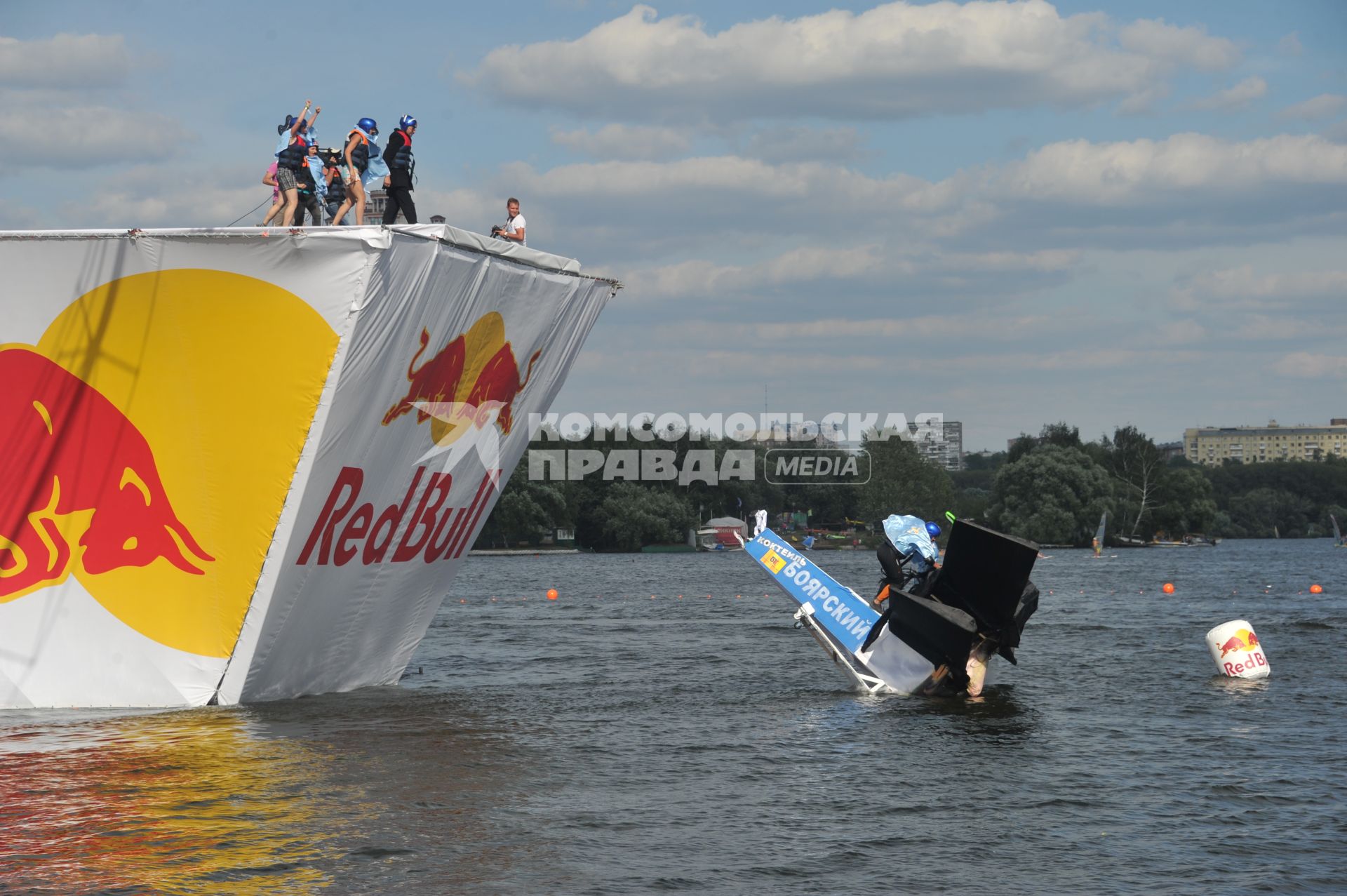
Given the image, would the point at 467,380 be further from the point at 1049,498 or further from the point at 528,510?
the point at 1049,498

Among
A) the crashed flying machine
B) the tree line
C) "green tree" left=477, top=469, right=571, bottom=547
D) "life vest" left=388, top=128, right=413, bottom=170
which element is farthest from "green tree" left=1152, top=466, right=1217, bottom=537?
"life vest" left=388, top=128, right=413, bottom=170

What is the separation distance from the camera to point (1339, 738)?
1694cm

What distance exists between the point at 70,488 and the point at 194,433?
162cm

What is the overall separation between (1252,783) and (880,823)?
448 centimetres

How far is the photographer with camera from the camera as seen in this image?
18641 mm

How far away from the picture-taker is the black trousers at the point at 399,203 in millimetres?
17297

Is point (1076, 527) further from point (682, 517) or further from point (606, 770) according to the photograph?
point (606, 770)

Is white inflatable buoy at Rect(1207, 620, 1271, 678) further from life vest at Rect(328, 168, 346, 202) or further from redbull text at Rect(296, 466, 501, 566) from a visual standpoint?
life vest at Rect(328, 168, 346, 202)

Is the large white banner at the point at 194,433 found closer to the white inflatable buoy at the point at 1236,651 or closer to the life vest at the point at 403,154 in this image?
the life vest at the point at 403,154

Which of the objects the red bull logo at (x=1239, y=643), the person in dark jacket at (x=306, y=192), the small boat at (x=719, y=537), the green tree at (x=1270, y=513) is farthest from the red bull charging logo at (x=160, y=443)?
the green tree at (x=1270, y=513)

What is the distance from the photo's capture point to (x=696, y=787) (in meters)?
13.8

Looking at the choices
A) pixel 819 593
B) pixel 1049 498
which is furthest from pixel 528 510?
pixel 819 593

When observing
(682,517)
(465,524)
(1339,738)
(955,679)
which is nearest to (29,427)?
(465,524)

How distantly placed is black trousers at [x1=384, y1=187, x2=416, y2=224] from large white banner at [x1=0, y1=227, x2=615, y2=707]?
1.44 meters
